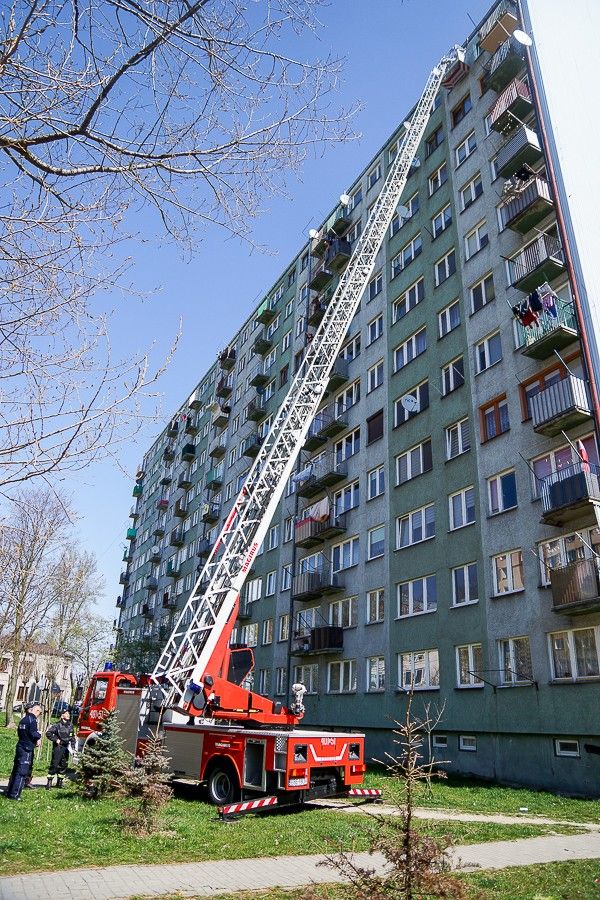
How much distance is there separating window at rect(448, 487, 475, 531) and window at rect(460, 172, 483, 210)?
11.8 m

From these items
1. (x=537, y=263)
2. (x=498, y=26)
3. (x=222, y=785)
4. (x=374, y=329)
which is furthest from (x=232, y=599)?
(x=498, y=26)

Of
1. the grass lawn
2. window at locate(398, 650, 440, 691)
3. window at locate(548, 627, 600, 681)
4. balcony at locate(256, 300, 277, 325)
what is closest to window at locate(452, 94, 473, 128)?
balcony at locate(256, 300, 277, 325)

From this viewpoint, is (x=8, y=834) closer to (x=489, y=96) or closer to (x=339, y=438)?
(x=339, y=438)

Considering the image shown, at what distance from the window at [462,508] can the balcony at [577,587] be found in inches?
193

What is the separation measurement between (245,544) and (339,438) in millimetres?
15711

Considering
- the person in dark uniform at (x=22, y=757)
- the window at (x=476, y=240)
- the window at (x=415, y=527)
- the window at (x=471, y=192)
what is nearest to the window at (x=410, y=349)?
the window at (x=476, y=240)

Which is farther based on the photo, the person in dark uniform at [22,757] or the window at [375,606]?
the window at [375,606]

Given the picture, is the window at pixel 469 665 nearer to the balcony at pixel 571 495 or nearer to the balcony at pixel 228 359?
the balcony at pixel 571 495

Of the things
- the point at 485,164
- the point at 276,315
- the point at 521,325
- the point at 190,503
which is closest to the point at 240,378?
the point at 276,315

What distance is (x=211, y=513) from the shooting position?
48531mm

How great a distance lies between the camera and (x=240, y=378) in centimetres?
5191

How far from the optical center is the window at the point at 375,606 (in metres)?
26.5

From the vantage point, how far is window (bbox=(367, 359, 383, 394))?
31.0 m

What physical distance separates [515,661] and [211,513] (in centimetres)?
3190
